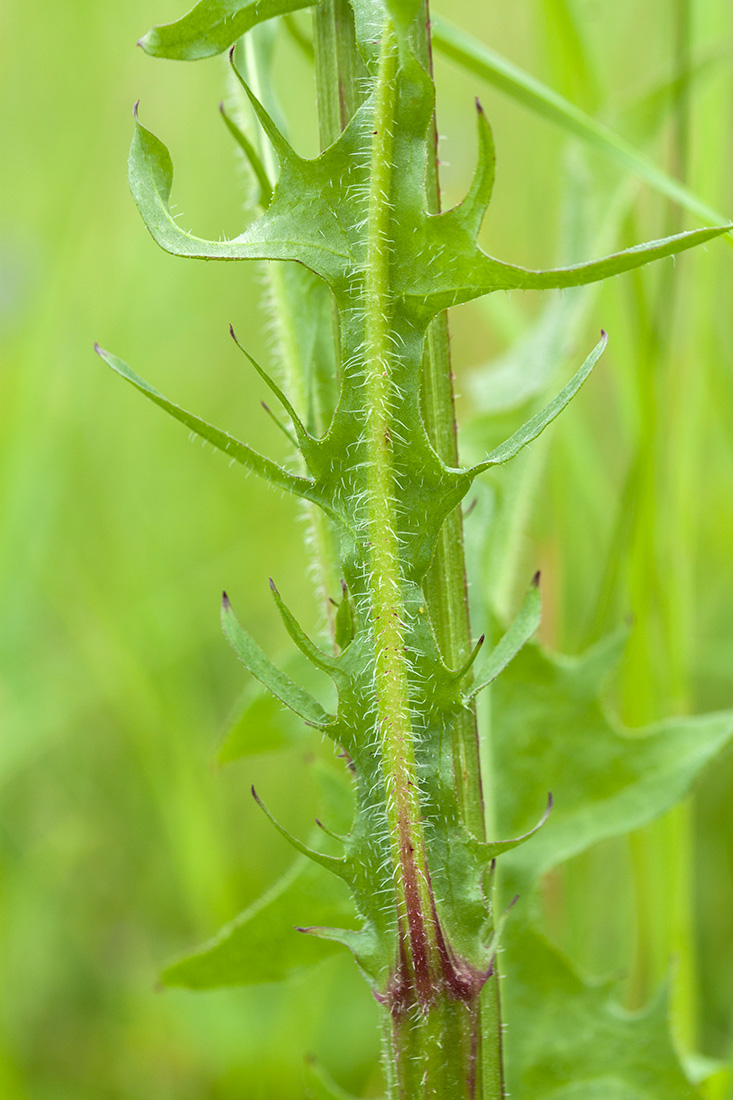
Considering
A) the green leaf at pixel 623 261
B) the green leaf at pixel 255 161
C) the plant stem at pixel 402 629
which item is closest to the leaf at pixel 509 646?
the plant stem at pixel 402 629

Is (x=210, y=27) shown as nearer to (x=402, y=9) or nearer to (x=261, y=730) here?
(x=402, y=9)

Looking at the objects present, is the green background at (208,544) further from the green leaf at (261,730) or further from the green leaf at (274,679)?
the green leaf at (274,679)

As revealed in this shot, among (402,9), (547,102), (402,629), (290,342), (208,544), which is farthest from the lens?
(208,544)

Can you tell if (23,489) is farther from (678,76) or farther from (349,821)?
(678,76)


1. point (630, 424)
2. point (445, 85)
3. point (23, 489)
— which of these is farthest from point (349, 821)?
point (445, 85)

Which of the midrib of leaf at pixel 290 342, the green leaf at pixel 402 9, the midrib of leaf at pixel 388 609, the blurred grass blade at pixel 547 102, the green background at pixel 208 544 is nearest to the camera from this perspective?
the green leaf at pixel 402 9

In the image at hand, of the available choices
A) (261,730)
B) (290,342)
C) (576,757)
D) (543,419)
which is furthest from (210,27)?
(576,757)
